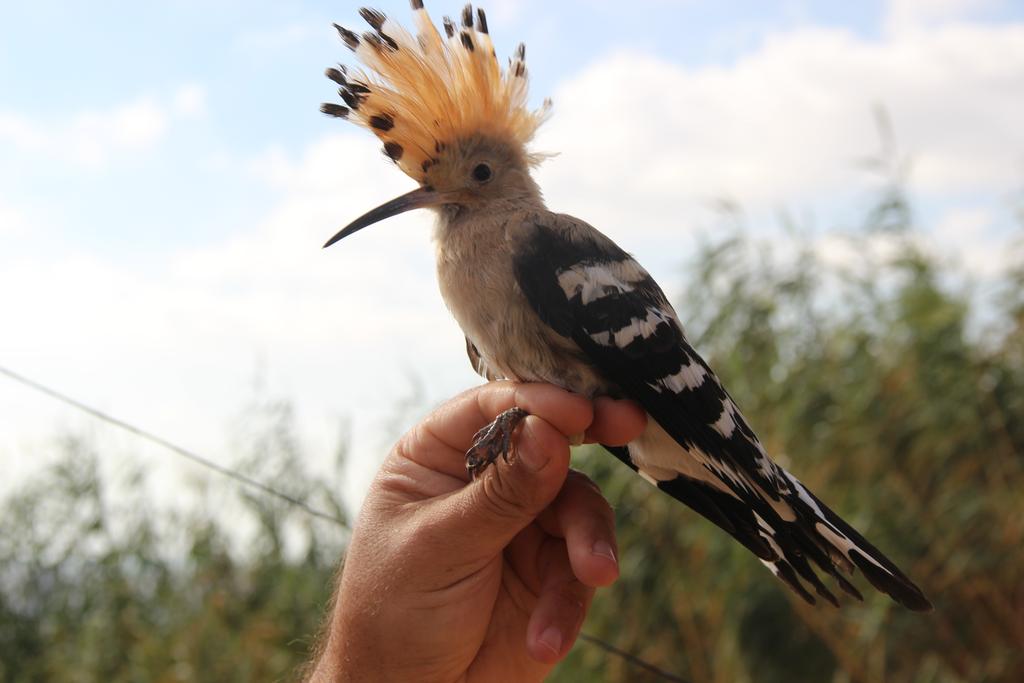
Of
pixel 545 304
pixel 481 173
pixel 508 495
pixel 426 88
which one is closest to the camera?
pixel 508 495

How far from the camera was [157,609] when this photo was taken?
4281mm

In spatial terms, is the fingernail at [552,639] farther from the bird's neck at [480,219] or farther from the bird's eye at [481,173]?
the bird's eye at [481,173]

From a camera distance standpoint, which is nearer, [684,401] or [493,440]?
[493,440]

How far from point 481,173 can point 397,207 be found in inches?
7.5

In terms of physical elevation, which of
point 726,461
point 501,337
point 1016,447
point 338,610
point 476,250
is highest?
point 476,250

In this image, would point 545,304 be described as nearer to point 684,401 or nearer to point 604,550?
point 684,401

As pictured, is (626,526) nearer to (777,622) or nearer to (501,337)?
(777,622)

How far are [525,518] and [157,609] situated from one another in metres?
3.24

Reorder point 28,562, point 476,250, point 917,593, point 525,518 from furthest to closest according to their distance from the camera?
point 28,562 < point 476,250 < point 917,593 < point 525,518

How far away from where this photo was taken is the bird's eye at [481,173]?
2092 mm

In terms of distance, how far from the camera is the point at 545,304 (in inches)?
68.9

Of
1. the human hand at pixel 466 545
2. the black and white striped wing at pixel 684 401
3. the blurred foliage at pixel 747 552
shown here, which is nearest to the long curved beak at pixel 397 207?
the black and white striped wing at pixel 684 401

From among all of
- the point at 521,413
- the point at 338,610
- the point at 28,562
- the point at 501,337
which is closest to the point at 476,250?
the point at 501,337

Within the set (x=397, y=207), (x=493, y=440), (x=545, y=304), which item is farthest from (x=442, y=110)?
(x=493, y=440)
